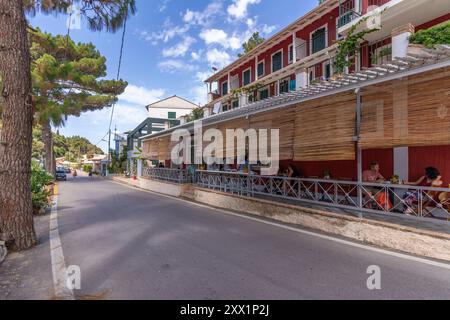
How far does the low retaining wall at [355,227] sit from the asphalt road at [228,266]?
465 millimetres

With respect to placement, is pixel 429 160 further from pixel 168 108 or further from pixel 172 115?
pixel 168 108

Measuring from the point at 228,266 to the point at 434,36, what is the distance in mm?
8844

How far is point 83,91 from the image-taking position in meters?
22.4

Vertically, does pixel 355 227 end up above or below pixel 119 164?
below

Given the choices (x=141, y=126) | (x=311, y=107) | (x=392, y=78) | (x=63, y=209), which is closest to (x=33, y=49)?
(x=141, y=126)

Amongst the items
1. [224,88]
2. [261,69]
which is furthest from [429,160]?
[224,88]

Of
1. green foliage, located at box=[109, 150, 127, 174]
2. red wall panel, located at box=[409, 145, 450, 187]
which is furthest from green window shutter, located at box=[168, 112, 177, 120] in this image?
red wall panel, located at box=[409, 145, 450, 187]

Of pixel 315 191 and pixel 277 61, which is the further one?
pixel 277 61

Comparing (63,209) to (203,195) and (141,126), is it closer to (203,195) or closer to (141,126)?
(203,195)

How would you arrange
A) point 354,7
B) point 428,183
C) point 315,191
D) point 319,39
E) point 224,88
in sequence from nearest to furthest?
point 428,183, point 315,191, point 354,7, point 319,39, point 224,88

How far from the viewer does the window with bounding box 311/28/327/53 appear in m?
13.7

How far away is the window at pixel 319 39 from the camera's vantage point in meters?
13.7

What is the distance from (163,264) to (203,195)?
6.47 m

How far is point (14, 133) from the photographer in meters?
5.12
